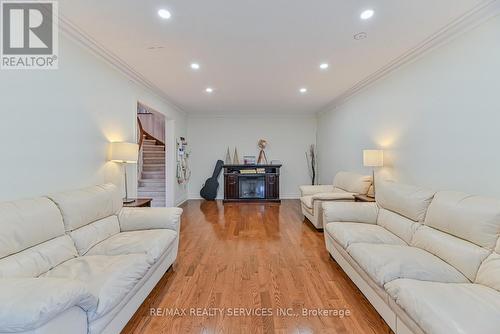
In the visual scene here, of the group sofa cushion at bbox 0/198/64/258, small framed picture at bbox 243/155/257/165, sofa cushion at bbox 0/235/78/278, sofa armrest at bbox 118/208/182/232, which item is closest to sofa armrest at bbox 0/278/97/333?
sofa cushion at bbox 0/235/78/278

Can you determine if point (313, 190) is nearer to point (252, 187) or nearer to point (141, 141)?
point (252, 187)

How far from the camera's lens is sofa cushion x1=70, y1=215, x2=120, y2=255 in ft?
6.95

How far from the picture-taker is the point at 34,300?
1.08m

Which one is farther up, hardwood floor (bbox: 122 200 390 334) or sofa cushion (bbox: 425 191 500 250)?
sofa cushion (bbox: 425 191 500 250)

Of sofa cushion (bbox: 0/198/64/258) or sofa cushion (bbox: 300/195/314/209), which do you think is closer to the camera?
sofa cushion (bbox: 0/198/64/258)

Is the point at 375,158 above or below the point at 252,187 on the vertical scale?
above

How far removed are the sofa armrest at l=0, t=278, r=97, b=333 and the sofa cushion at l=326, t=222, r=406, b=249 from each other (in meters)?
2.17

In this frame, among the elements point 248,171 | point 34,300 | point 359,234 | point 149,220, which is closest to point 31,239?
point 34,300

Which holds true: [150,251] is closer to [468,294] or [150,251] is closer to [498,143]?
[468,294]

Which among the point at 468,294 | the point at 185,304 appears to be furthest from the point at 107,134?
the point at 468,294

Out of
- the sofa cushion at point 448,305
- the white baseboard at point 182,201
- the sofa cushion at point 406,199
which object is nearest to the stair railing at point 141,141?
the white baseboard at point 182,201

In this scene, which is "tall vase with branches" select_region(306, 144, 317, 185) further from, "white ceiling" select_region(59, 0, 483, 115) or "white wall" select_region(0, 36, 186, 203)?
"white wall" select_region(0, 36, 186, 203)

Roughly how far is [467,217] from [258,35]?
2519 millimetres

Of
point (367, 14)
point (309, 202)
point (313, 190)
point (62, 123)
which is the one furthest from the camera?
point (313, 190)
